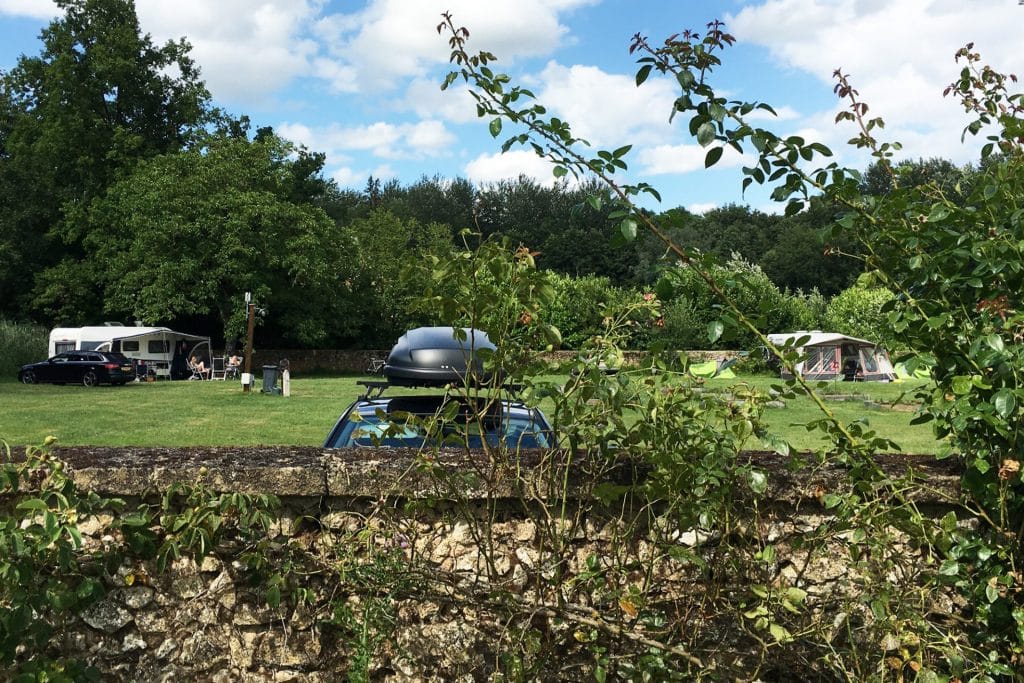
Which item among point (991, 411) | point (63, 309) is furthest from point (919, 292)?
point (63, 309)

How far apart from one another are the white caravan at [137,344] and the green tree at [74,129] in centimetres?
536

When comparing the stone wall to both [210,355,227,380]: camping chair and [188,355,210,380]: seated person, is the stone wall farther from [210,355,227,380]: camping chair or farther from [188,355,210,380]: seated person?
[210,355,227,380]: camping chair

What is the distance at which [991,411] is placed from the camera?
2.96 metres

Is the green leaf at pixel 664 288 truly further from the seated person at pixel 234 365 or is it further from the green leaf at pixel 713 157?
the seated person at pixel 234 365

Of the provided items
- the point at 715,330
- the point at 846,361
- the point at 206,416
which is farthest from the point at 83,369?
the point at 715,330

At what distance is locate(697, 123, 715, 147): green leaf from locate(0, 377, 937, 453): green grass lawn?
29.7 ft

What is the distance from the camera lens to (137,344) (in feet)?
135

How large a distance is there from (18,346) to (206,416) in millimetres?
24406

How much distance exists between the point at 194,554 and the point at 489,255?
5.41ft

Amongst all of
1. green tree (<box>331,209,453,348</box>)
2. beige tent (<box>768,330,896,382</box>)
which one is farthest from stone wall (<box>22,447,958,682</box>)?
green tree (<box>331,209,453,348</box>)

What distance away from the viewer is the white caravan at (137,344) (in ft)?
132

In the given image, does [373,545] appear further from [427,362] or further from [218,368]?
[218,368]

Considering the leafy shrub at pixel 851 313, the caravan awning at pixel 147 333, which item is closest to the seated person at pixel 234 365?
the caravan awning at pixel 147 333

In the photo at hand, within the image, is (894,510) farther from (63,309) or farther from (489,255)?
(63,309)
